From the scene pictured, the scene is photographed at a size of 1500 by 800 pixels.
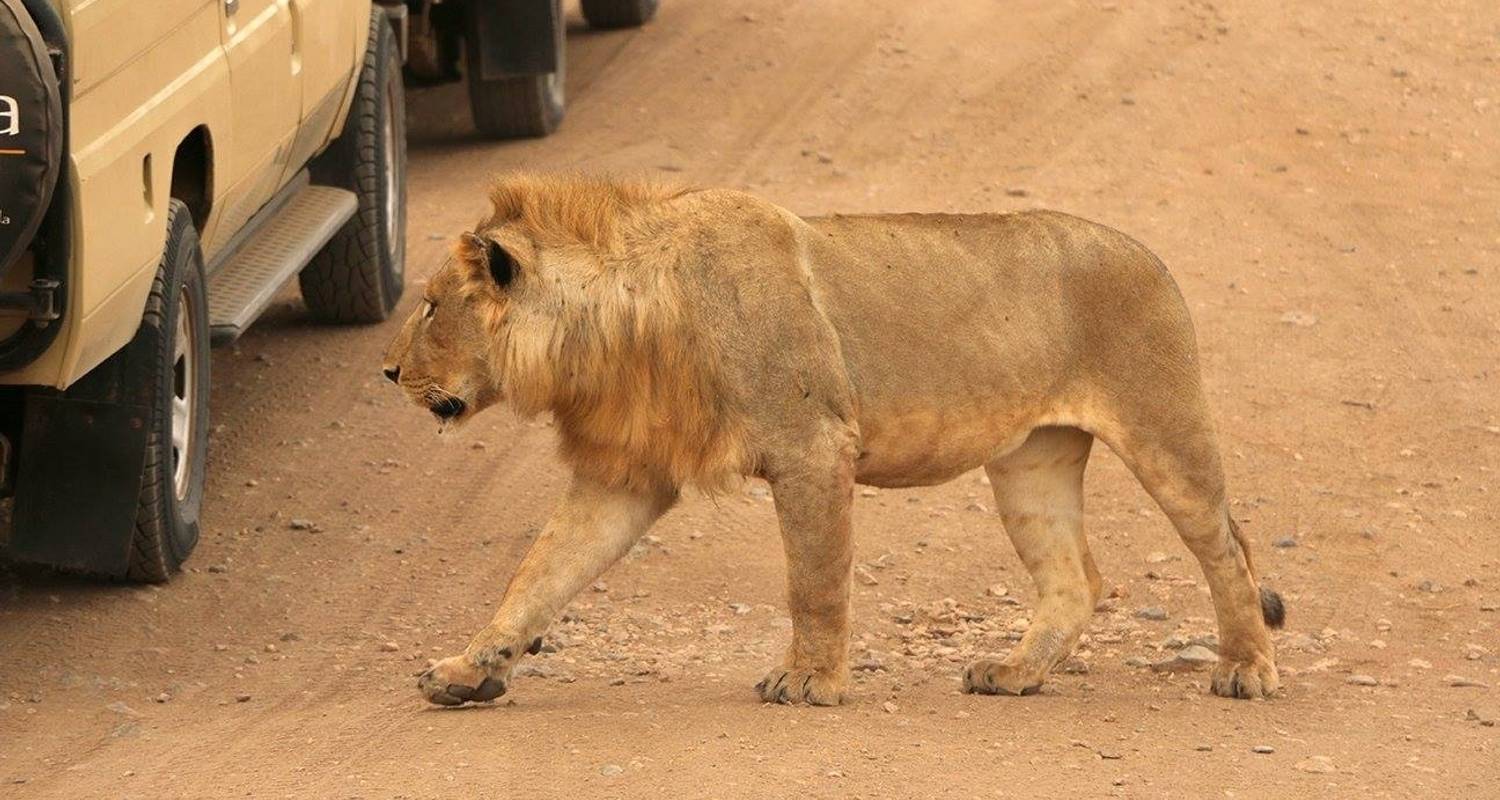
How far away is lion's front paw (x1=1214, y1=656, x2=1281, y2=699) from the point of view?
622cm

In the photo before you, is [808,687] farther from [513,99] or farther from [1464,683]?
[513,99]

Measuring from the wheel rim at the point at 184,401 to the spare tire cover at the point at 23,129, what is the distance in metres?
1.58

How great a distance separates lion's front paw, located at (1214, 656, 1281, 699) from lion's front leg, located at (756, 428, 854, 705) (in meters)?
1.17

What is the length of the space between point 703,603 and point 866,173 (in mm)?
5465

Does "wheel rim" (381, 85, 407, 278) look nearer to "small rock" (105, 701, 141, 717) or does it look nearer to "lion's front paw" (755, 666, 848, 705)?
"small rock" (105, 701, 141, 717)

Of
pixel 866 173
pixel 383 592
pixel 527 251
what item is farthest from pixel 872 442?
pixel 866 173

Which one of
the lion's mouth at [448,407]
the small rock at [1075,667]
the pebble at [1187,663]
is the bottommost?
the small rock at [1075,667]

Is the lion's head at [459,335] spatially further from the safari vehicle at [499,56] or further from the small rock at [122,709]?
the safari vehicle at [499,56]

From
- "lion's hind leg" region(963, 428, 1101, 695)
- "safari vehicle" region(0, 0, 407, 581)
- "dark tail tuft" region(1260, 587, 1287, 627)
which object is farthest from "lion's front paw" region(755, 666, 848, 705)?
"safari vehicle" region(0, 0, 407, 581)

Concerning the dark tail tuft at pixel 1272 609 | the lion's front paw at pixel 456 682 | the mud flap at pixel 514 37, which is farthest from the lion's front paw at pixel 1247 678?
the mud flap at pixel 514 37

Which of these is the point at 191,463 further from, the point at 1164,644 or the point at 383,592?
the point at 1164,644

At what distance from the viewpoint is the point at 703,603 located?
7.22 metres

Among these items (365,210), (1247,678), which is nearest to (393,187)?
Result: (365,210)

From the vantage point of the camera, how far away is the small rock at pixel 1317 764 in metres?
5.24
